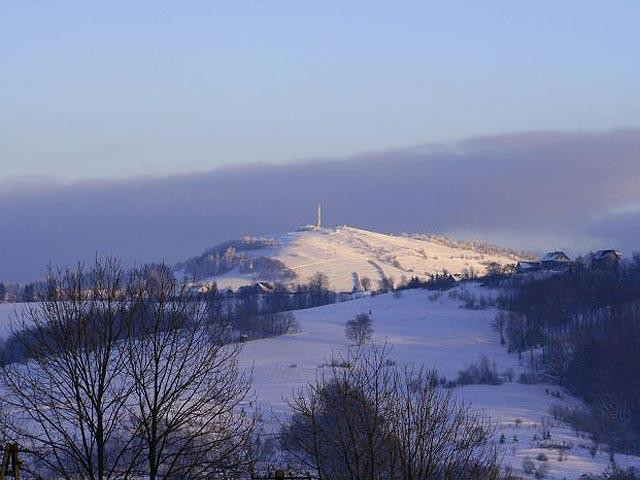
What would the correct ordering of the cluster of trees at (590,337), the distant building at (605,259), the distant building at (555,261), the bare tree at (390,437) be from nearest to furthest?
the bare tree at (390,437)
the cluster of trees at (590,337)
the distant building at (605,259)
the distant building at (555,261)

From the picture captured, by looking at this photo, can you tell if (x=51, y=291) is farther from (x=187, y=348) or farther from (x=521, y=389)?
(x=521, y=389)

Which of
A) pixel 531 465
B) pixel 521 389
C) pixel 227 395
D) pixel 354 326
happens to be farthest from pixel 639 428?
pixel 227 395

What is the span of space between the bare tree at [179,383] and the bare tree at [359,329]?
82543mm

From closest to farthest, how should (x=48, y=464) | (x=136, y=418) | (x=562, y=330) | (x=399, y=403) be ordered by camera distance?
(x=48, y=464) < (x=136, y=418) < (x=399, y=403) < (x=562, y=330)

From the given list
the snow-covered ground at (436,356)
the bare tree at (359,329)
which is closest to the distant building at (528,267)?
the snow-covered ground at (436,356)

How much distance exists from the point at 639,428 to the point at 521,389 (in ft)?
44.9

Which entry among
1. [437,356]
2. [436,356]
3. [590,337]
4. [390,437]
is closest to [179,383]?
[390,437]

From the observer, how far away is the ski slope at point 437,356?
57531 millimetres

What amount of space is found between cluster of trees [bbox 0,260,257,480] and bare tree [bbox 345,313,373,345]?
8289 centimetres

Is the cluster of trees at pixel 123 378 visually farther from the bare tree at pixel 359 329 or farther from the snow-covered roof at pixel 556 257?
the snow-covered roof at pixel 556 257

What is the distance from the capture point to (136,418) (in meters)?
19.4

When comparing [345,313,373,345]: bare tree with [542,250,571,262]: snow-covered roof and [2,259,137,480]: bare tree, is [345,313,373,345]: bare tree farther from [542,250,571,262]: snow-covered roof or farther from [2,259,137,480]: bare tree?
[2,259,137,480]: bare tree

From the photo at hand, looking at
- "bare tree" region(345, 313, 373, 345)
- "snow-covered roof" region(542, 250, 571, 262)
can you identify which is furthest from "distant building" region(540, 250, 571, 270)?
"bare tree" region(345, 313, 373, 345)

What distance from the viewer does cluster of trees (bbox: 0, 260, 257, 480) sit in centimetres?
1866
